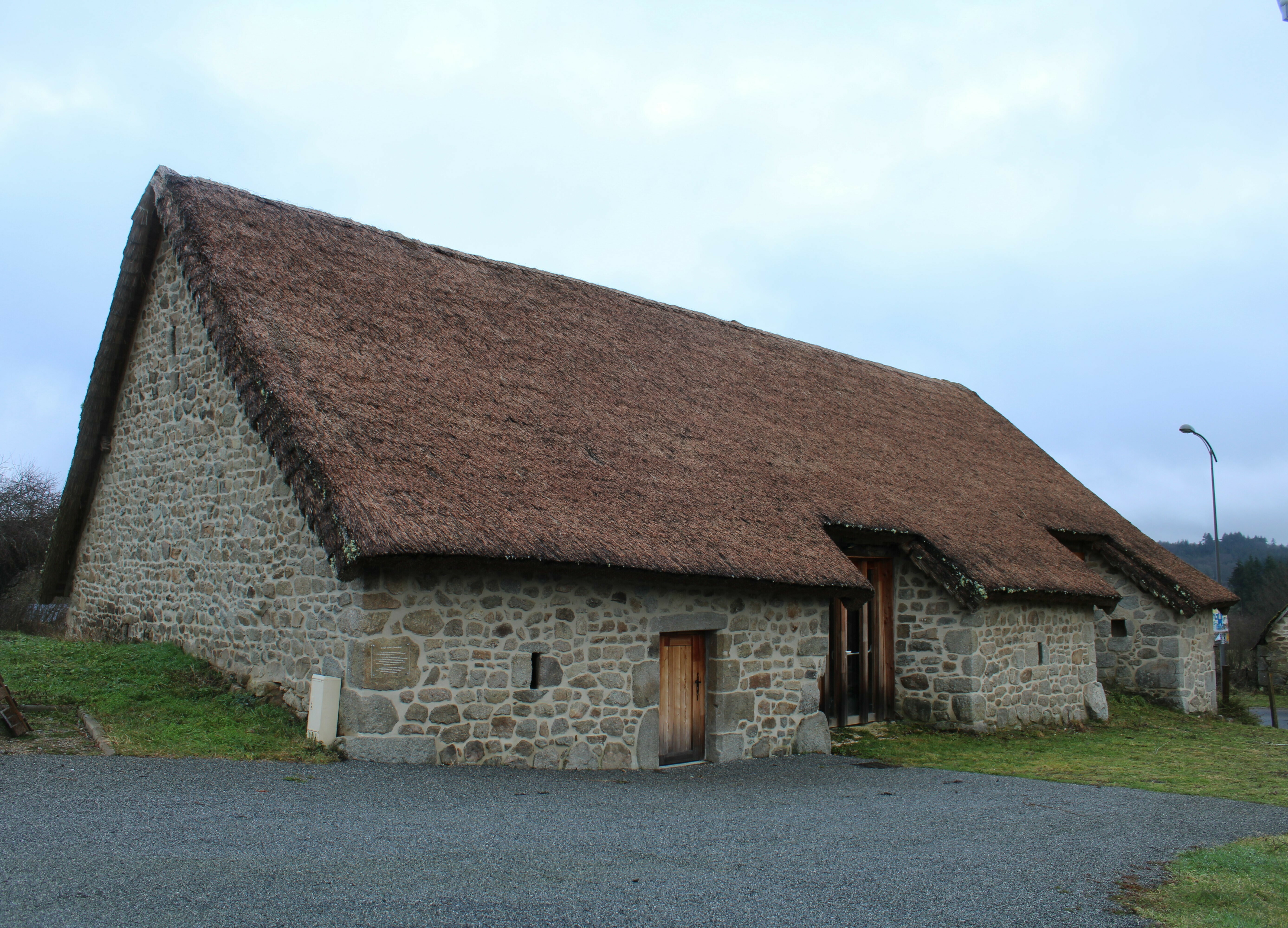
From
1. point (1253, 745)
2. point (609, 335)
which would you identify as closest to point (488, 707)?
point (609, 335)

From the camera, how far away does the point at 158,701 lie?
8258mm

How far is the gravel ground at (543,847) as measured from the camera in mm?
4312

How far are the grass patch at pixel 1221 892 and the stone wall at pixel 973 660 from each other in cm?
554

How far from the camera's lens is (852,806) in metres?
7.48

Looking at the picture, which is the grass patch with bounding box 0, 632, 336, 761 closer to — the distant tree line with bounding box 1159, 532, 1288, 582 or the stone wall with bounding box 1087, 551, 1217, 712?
the stone wall with bounding box 1087, 551, 1217, 712

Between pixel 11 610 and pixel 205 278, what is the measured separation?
9964 millimetres

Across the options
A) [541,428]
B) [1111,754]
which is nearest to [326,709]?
[541,428]

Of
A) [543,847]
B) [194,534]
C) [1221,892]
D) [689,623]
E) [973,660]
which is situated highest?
[194,534]

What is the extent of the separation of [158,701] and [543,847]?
459 cm

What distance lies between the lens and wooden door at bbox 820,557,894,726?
12.1 m

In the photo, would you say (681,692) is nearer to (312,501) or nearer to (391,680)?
(391,680)

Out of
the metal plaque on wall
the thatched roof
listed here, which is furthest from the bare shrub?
the metal plaque on wall

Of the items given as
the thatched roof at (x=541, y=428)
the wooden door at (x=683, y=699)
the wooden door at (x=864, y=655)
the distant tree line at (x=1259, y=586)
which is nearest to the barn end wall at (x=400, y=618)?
the wooden door at (x=683, y=699)

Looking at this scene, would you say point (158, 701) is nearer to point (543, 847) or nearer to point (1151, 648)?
point (543, 847)
